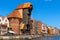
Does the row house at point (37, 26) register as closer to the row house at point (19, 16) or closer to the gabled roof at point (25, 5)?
the gabled roof at point (25, 5)

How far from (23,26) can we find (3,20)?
17.8m

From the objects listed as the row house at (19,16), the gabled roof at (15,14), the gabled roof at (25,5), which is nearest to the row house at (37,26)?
the gabled roof at (25,5)

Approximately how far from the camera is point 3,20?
4382 inches

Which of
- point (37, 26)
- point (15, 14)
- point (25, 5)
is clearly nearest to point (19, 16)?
point (15, 14)

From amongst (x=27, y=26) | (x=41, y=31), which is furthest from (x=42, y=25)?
(x=27, y=26)

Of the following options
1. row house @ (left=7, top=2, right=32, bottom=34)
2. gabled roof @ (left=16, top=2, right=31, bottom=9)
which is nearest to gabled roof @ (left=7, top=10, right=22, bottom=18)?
row house @ (left=7, top=2, right=32, bottom=34)

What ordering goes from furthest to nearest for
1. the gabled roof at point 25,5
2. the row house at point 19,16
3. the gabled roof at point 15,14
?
the gabled roof at point 25,5
the gabled roof at point 15,14
the row house at point 19,16

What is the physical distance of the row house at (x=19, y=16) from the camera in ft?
326

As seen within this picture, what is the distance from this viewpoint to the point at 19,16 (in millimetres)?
102312

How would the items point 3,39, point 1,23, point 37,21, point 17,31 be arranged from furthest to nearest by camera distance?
point 37,21, point 1,23, point 17,31, point 3,39

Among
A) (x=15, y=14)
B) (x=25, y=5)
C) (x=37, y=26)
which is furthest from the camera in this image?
(x=37, y=26)

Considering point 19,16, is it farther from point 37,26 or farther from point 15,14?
point 37,26

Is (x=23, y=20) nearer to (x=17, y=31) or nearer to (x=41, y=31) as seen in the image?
(x=17, y=31)

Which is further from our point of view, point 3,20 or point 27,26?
point 3,20
